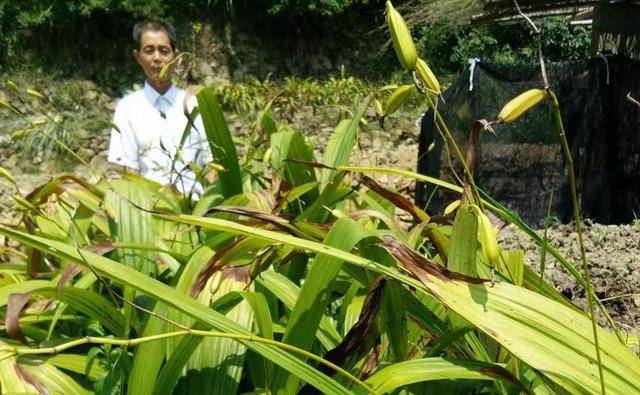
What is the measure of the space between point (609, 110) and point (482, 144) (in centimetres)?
76

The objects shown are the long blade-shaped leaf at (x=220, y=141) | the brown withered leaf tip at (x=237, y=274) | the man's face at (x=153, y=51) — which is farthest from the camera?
the man's face at (x=153, y=51)

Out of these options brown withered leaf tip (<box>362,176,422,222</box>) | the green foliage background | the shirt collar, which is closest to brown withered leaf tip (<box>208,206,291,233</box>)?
brown withered leaf tip (<box>362,176,422,222</box>)

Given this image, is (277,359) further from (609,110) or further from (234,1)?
(234,1)

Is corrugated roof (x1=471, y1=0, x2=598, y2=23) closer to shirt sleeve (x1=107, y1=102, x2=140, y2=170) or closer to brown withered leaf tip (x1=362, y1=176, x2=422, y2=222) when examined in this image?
shirt sleeve (x1=107, y1=102, x2=140, y2=170)

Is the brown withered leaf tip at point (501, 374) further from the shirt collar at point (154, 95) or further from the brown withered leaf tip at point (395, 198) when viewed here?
the shirt collar at point (154, 95)

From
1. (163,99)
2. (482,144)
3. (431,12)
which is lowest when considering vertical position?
(482,144)

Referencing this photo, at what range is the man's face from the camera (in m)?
2.71

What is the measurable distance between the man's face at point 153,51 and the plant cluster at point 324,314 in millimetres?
1319

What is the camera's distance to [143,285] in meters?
0.82

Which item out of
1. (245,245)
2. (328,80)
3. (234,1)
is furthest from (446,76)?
(245,245)

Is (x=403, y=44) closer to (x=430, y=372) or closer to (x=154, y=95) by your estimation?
(x=430, y=372)

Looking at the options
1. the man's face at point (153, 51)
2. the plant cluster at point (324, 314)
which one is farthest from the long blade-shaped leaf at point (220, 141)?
the man's face at point (153, 51)

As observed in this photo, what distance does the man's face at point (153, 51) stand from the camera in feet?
8.89

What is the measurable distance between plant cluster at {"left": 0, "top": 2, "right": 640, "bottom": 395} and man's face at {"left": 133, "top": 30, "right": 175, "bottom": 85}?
51.9 inches
